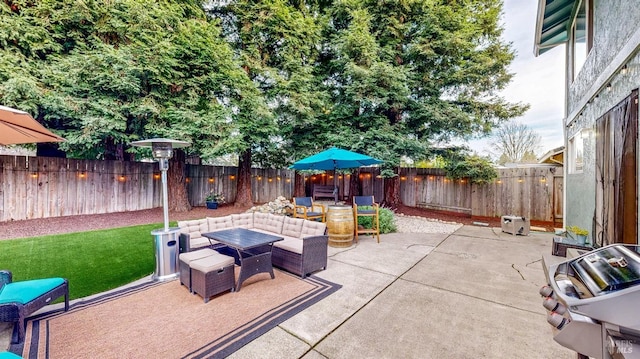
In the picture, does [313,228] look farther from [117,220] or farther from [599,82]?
[117,220]

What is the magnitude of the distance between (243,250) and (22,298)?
2199mm

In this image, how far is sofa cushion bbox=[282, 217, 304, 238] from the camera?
467cm

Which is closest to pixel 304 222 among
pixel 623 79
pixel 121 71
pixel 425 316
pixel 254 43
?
pixel 425 316

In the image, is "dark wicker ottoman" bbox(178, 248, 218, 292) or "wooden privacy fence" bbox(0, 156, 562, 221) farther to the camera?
"wooden privacy fence" bbox(0, 156, 562, 221)

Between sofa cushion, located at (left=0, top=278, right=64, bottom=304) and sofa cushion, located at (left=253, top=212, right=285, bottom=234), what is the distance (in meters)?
2.96

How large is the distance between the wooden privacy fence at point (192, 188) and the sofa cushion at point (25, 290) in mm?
5972

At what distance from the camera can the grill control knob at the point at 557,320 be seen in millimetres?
1355

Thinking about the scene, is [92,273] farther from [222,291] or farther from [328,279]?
[328,279]

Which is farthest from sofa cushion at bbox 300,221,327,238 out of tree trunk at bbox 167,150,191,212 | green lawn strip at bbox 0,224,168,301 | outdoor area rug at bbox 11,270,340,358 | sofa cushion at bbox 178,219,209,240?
tree trunk at bbox 167,150,191,212

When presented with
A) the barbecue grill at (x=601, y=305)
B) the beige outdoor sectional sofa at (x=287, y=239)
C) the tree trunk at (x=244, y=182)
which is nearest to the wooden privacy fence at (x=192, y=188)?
the tree trunk at (x=244, y=182)

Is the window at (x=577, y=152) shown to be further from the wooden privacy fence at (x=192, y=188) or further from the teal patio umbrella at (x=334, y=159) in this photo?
the teal patio umbrella at (x=334, y=159)

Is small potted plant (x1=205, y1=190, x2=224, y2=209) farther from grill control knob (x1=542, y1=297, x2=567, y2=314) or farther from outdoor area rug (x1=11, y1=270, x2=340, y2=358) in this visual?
grill control knob (x1=542, y1=297, x2=567, y2=314)

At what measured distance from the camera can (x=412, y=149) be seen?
8828 millimetres

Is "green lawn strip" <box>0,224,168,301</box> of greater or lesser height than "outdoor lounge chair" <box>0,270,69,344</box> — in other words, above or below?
below
